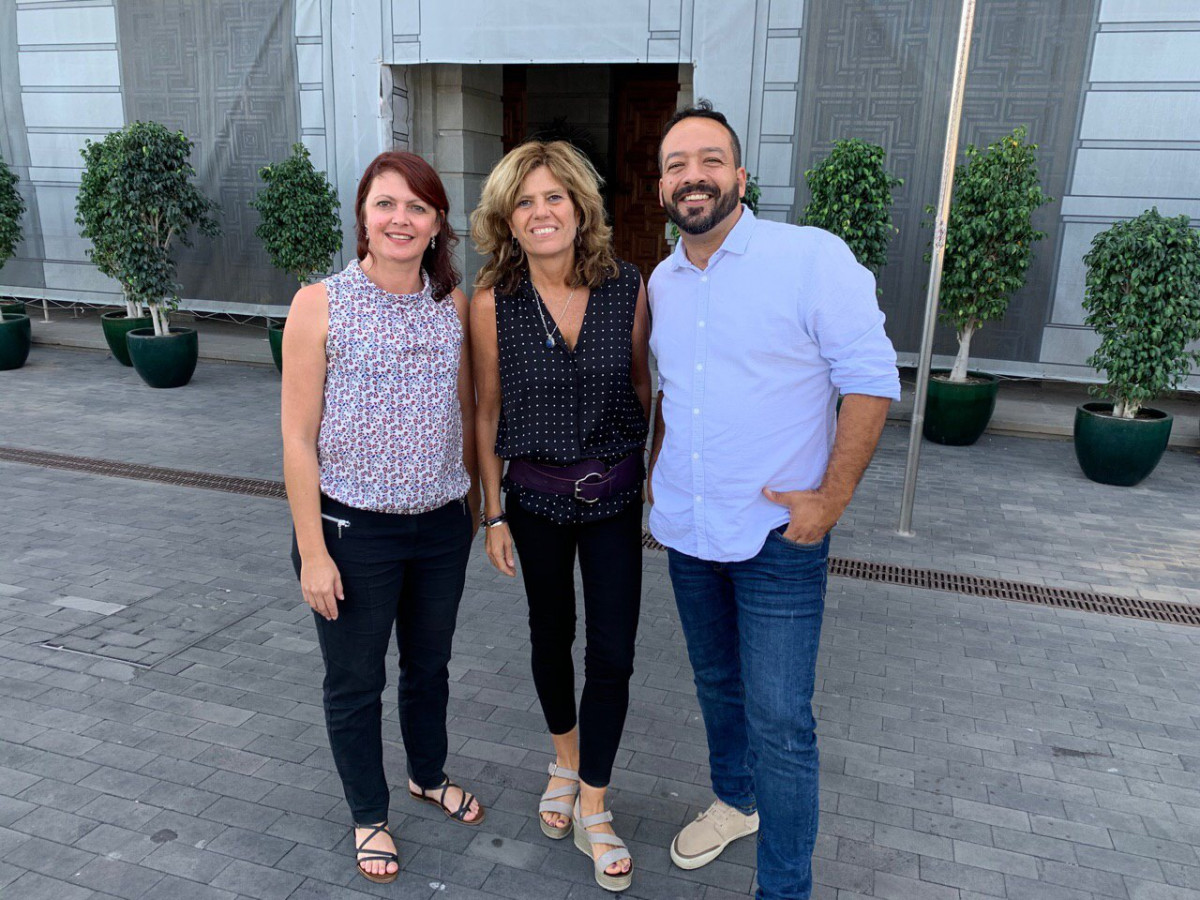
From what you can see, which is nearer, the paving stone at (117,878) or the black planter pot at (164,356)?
the paving stone at (117,878)

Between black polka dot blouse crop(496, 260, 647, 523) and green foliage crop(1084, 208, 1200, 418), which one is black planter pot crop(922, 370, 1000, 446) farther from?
black polka dot blouse crop(496, 260, 647, 523)

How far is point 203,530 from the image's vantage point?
5.23 metres

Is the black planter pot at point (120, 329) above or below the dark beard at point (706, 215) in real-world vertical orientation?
below

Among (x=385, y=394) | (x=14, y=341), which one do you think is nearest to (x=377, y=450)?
(x=385, y=394)

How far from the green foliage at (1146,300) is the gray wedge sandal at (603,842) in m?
5.20

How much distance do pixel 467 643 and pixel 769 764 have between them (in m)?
1.99

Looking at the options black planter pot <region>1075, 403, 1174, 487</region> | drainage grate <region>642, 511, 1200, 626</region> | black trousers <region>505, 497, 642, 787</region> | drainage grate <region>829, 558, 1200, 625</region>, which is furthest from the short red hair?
black planter pot <region>1075, 403, 1174, 487</region>

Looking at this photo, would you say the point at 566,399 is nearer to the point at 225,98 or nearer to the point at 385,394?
the point at 385,394

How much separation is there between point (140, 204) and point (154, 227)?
0.24 m

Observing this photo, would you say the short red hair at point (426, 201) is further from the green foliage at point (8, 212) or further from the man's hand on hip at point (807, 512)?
the green foliage at point (8, 212)

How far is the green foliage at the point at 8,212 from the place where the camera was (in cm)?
927

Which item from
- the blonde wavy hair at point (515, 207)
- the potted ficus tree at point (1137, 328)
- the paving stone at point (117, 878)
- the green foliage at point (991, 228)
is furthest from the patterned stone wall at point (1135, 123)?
the paving stone at point (117, 878)

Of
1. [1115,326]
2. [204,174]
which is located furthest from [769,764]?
[204,174]

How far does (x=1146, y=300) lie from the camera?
6.07 metres
